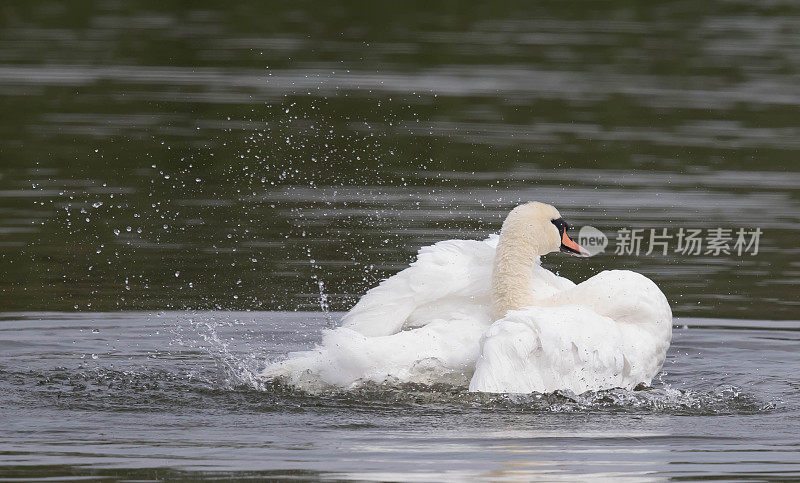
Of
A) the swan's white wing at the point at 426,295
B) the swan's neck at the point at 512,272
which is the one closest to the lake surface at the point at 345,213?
the swan's white wing at the point at 426,295

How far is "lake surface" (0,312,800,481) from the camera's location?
286 inches

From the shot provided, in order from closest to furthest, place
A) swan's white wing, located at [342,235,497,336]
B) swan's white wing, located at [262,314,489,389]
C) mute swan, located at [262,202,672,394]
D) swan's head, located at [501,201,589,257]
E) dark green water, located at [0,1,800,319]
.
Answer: mute swan, located at [262,202,672,394]
swan's white wing, located at [262,314,489,389]
swan's white wing, located at [342,235,497,336]
swan's head, located at [501,201,589,257]
dark green water, located at [0,1,800,319]

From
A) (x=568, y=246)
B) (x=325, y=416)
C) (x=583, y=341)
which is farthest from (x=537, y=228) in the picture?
(x=325, y=416)

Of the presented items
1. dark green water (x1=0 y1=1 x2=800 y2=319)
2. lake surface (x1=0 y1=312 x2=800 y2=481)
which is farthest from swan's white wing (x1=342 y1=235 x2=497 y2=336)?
dark green water (x1=0 y1=1 x2=800 y2=319)

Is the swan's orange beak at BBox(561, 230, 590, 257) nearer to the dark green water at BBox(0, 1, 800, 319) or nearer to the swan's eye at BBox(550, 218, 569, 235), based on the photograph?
the swan's eye at BBox(550, 218, 569, 235)

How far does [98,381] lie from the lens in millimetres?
9234

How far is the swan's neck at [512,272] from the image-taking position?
367 inches

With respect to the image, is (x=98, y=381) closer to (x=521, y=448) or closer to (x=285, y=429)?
(x=285, y=429)

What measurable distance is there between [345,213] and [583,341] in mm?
5499

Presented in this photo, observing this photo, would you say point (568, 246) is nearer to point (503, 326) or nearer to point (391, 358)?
point (503, 326)

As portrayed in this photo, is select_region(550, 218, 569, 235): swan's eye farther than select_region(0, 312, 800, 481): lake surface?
Yes

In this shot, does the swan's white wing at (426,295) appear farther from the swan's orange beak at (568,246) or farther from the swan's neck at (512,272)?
the swan's orange beak at (568,246)

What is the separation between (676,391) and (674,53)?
1608cm

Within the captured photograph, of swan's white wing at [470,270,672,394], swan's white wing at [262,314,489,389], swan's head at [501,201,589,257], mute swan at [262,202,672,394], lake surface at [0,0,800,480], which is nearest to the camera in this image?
lake surface at [0,0,800,480]
